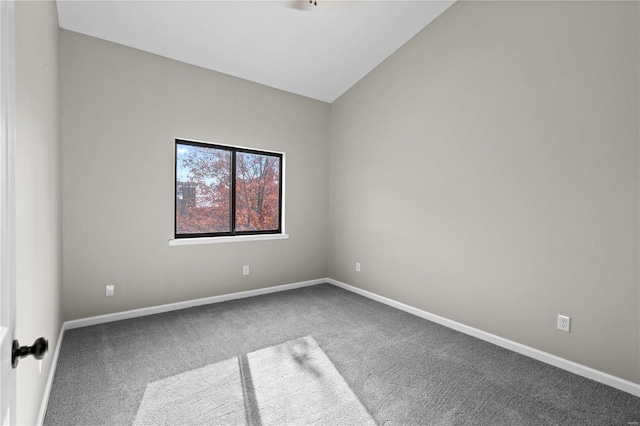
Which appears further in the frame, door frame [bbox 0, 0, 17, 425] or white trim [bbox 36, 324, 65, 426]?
white trim [bbox 36, 324, 65, 426]

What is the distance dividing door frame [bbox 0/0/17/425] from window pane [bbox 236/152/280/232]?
332 centimetres

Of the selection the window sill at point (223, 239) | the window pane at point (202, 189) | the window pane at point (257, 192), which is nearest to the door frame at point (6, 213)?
the window sill at point (223, 239)

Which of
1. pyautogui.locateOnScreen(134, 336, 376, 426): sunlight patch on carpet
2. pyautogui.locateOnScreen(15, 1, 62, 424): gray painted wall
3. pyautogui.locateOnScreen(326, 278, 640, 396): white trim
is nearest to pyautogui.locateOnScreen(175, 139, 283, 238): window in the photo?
pyautogui.locateOnScreen(15, 1, 62, 424): gray painted wall

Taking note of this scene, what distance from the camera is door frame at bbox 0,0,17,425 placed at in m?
0.67

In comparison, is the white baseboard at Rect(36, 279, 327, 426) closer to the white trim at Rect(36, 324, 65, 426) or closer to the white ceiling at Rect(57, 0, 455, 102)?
the white trim at Rect(36, 324, 65, 426)

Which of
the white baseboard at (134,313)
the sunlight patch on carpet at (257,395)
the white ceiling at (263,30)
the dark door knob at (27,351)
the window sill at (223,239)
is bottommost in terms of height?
the sunlight patch on carpet at (257,395)

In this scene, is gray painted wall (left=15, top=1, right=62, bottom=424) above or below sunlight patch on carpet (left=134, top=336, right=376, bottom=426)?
above

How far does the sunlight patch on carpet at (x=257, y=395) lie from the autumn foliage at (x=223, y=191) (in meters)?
1.82

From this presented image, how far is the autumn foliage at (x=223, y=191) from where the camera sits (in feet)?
12.1

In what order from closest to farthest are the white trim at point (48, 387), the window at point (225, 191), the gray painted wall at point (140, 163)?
the white trim at point (48, 387) → the gray painted wall at point (140, 163) → the window at point (225, 191)

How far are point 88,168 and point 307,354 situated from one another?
2.61 m

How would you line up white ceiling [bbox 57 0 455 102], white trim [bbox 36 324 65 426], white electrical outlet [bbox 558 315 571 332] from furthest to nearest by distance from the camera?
white ceiling [bbox 57 0 455 102] → white electrical outlet [bbox 558 315 571 332] → white trim [bbox 36 324 65 426]

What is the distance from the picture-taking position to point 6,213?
2.32 feet

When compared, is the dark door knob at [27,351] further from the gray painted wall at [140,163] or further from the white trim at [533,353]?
the white trim at [533,353]
